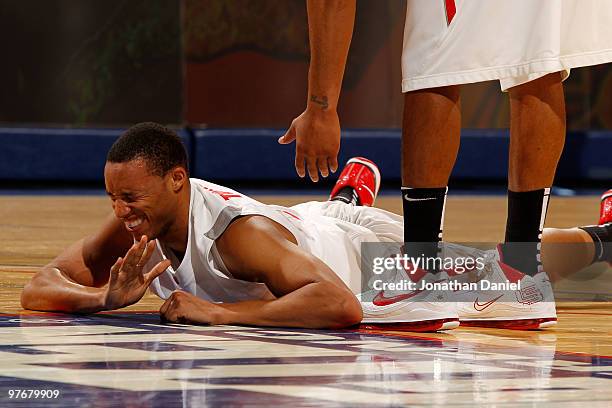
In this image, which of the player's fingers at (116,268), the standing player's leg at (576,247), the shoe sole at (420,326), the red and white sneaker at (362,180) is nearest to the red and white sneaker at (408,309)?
the shoe sole at (420,326)

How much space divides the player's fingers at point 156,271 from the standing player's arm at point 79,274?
0.56 feet

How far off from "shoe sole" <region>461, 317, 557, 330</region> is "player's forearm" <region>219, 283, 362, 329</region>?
0.33 m

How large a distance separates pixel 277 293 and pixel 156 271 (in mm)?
254

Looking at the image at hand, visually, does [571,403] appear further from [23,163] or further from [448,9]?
[23,163]

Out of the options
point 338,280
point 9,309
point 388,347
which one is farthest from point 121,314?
point 388,347

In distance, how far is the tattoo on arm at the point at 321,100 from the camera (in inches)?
112

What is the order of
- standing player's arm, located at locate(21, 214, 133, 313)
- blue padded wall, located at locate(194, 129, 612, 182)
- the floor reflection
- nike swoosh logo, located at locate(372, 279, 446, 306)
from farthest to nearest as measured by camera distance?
1. blue padded wall, located at locate(194, 129, 612, 182)
2. standing player's arm, located at locate(21, 214, 133, 313)
3. nike swoosh logo, located at locate(372, 279, 446, 306)
4. the floor reflection

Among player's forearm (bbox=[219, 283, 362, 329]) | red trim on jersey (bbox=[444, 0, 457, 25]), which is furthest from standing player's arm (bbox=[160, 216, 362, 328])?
red trim on jersey (bbox=[444, 0, 457, 25])

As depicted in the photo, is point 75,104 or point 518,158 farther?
point 75,104

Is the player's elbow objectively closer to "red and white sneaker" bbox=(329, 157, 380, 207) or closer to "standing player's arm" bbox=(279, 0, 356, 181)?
"standing player's arm" bbox=(279, 0, 356, 181)

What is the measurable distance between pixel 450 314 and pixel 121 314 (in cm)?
74

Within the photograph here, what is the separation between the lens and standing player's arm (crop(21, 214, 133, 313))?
2873mm

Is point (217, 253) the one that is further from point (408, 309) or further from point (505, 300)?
point (505, 300)

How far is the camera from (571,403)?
1.89 m
